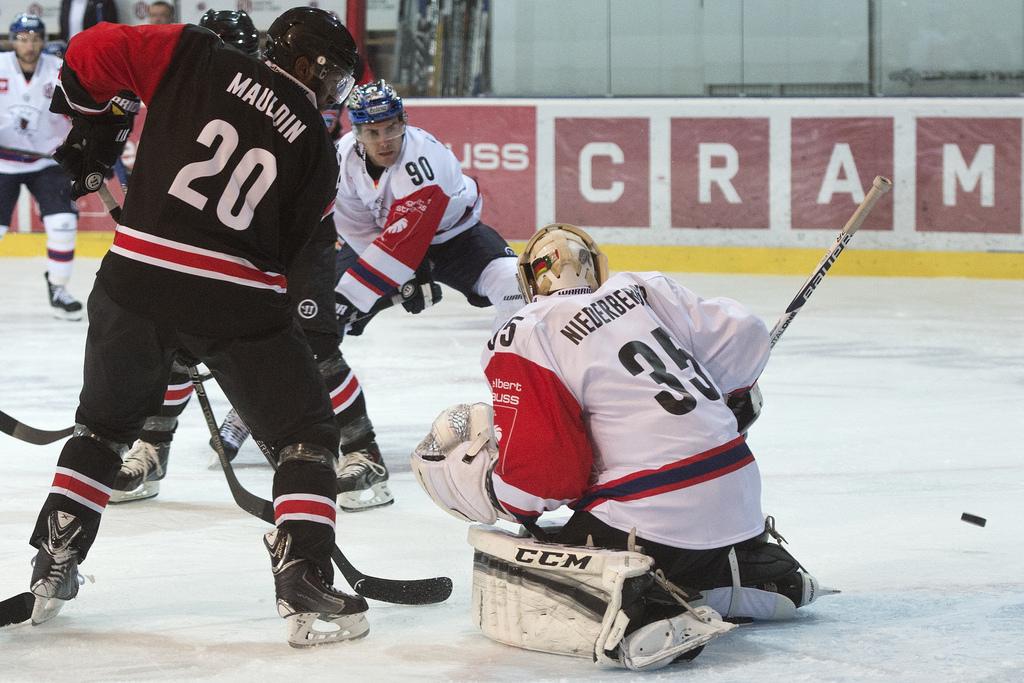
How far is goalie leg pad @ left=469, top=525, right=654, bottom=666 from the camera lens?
8.00 feet

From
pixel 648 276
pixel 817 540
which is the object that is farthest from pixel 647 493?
pixel 817 540

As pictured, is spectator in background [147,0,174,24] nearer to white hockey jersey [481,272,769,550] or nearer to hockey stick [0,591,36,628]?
hockey stick [0,591,36,628]

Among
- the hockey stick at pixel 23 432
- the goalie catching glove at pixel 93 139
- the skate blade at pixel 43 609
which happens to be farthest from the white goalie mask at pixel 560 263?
the hockey stick at pixel 23 432

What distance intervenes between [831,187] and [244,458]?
4719 mm

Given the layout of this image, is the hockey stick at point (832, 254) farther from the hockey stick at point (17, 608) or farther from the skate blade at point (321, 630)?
the hockey stick at point (17, 608)

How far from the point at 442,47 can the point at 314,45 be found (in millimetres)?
6464

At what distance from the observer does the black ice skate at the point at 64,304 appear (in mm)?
7070

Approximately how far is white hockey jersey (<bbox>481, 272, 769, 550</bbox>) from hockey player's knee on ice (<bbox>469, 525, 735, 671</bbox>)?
86mm

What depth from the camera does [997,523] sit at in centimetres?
343

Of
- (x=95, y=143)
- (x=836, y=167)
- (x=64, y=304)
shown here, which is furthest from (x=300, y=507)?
(x=836, y=167)

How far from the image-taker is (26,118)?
23.9ft

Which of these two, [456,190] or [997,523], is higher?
[456,190]

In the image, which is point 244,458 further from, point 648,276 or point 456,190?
point 648,276

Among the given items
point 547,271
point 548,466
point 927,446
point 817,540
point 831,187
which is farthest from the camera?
point 831,187
